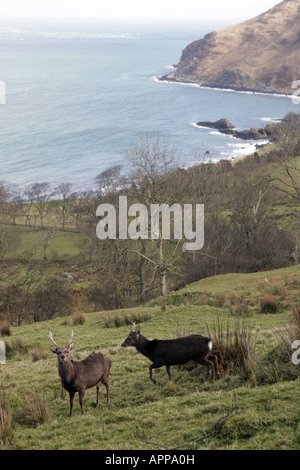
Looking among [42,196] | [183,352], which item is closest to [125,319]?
[183,352]

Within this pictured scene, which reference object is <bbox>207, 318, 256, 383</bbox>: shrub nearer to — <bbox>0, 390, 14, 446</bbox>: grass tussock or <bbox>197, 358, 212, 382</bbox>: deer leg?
<bbox>197, 358, 212, 382</bbox>: deer leg

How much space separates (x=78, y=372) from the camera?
9.35 meters

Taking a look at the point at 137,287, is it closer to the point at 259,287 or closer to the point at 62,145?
the point at 259,287

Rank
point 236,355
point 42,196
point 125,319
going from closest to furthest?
1. point 236,355
2. point 125,319
3. point 42,196

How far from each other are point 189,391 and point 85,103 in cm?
15956

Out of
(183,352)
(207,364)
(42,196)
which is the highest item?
(183,352)

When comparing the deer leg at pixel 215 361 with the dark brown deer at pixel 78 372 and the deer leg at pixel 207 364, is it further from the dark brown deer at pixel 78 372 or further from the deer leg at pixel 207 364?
the dark brown deer at pixel 78 372

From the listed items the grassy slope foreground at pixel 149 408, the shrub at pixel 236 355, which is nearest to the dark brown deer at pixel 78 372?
the grassy slope foreground at pixel 149 408

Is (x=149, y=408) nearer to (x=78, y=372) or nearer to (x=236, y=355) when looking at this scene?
(x=78, y=372)

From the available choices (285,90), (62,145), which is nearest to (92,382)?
(62,145)

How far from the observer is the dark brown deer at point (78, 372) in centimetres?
909

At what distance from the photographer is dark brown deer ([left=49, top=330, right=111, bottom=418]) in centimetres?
909

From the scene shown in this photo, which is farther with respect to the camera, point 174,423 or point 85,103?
point 85,103
